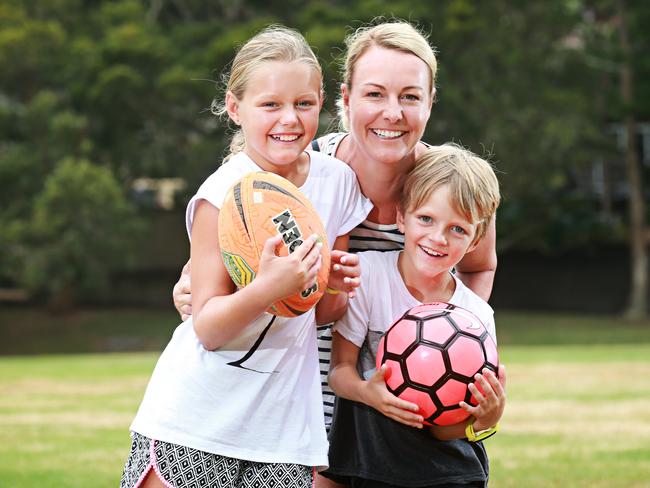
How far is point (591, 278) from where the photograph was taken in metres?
36.4

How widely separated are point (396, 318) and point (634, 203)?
30.5 m

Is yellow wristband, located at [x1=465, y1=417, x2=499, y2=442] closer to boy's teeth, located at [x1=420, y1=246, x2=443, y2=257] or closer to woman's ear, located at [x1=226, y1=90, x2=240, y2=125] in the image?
boy's teeth, located at [x1=420, y1=246, x2=443, y2=257]

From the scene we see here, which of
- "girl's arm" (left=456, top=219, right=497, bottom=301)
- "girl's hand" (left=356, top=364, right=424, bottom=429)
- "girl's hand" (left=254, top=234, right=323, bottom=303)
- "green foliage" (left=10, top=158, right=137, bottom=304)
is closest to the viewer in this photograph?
"girl's hand" (left=254, top=234, right=323, bottom=303)

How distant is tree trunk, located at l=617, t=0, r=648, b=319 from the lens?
107 feet

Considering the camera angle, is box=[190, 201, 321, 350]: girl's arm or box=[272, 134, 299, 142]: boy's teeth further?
box=[272, 134, 299, 142]: boy's teeth

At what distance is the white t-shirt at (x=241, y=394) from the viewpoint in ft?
11.6

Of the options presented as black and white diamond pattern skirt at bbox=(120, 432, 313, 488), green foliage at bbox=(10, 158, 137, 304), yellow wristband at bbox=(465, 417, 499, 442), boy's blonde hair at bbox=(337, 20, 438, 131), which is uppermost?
green foliage at bbox=(10, 158, 137, 304)

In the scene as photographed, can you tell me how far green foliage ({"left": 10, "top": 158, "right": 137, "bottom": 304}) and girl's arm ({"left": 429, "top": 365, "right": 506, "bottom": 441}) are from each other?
2387 cm

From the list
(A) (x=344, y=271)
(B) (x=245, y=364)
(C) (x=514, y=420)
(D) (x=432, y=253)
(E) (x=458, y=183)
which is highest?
(E) (x=458, y=183)

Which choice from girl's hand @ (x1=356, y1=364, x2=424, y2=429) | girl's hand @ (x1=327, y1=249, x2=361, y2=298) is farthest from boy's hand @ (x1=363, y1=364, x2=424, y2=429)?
girl's hand @ (x1=327, y1=249, x2=361, y2=298)

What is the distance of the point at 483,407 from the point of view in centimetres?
374

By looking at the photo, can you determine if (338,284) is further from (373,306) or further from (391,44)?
(391,44)

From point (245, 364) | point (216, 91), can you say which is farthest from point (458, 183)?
point (216, 91)

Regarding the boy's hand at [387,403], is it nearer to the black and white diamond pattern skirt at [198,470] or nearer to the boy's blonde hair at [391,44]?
the black and white diamond pattern skirt at [198,470]
